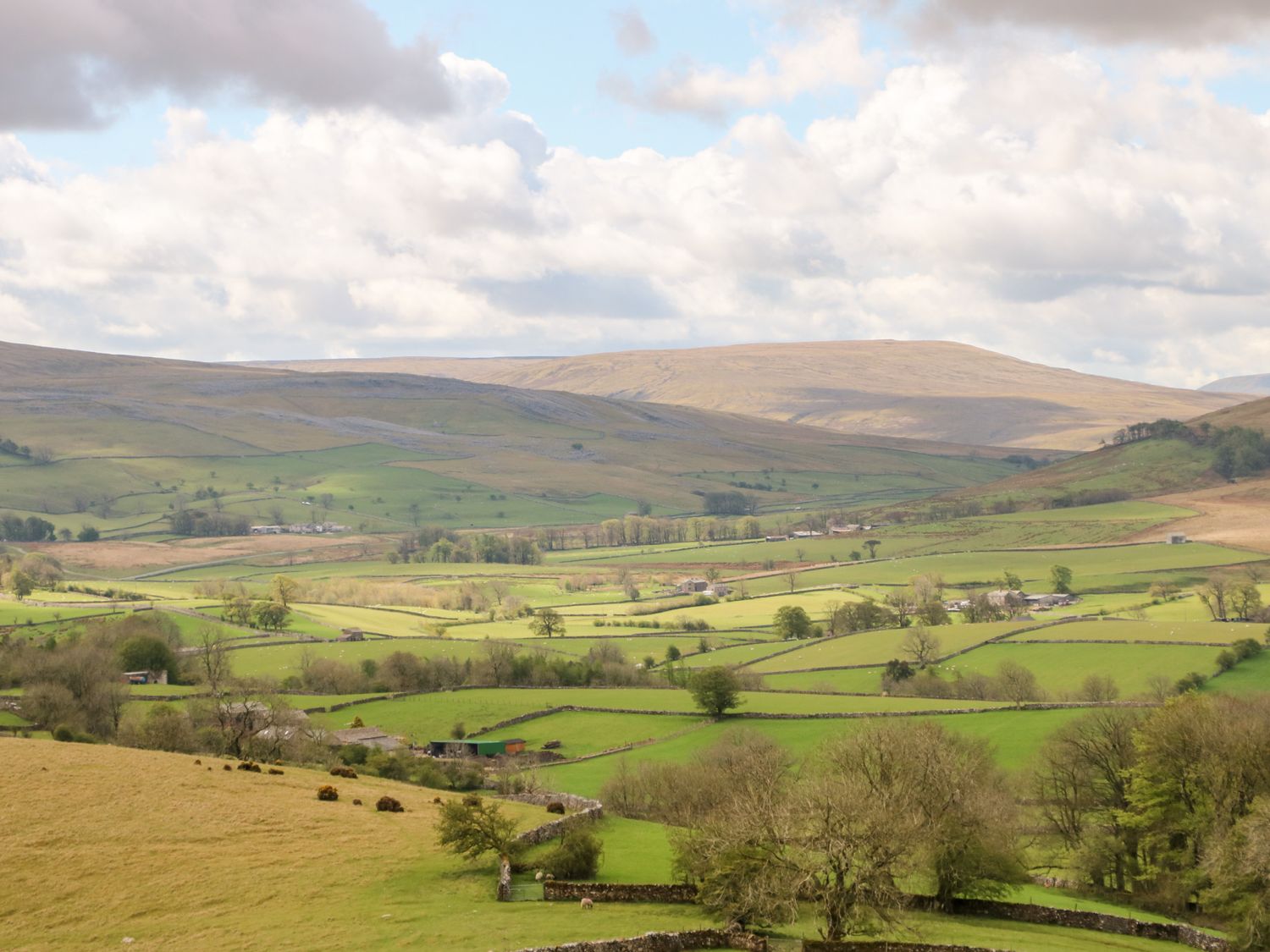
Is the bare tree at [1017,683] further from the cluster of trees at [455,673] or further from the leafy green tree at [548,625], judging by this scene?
the leafy green tree at [548,625]

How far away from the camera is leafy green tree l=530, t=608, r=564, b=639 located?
133250mm

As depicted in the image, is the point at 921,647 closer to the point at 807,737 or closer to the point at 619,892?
the point at 807,737

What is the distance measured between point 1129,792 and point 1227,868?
973 cm

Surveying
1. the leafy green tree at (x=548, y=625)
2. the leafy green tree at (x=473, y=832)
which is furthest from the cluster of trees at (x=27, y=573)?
the leafy green tree at (x=473, y=832)

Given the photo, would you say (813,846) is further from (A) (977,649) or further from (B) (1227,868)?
(A) (977,649)

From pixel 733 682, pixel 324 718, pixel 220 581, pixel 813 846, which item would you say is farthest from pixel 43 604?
pixel 813 846

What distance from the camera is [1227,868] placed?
48.5m

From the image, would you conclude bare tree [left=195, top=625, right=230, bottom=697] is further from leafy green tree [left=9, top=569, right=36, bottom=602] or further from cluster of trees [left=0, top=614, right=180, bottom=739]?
leafy green tree [left=9, top=569, right=36, bottom=602]

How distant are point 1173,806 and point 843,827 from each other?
71.2ft

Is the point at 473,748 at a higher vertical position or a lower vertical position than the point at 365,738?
lower

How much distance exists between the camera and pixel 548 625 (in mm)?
133375

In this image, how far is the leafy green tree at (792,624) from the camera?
129250 mm

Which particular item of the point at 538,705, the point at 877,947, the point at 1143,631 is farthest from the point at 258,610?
the point at 877,947

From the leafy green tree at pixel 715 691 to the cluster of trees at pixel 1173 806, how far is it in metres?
27.8
